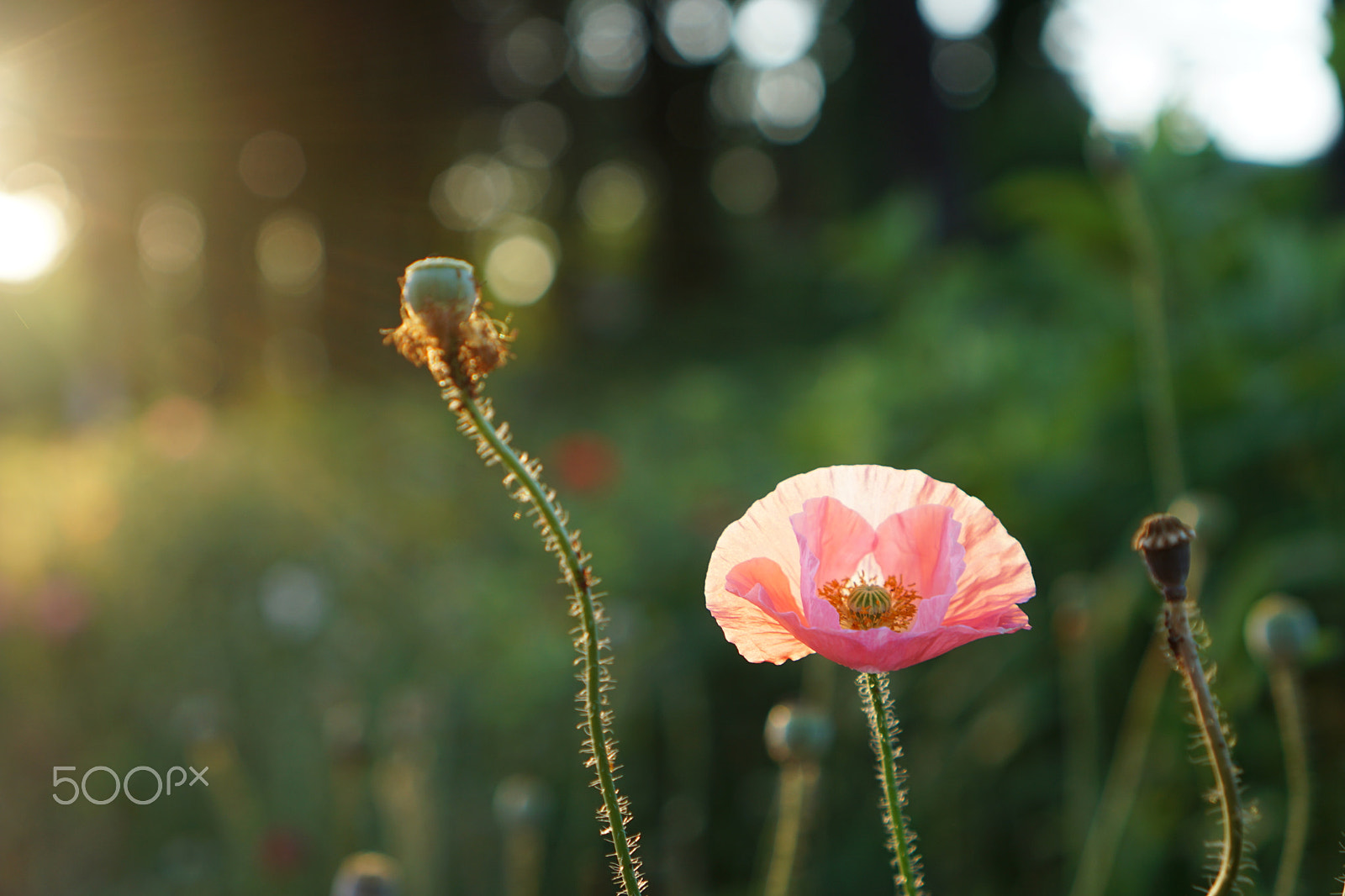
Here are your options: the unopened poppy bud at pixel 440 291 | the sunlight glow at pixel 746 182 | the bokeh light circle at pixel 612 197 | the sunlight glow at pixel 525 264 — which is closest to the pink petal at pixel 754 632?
the unopened poppy bud at pixel 440 291

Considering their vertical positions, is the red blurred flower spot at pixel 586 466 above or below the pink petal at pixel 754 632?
above

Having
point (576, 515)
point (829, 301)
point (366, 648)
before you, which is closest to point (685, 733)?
point (366, 648)

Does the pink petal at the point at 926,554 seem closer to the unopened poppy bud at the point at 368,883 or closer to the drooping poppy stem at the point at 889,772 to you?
the drooping poppy stem at the point at 889,772

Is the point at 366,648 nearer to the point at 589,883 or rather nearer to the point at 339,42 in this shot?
the point at 589,883

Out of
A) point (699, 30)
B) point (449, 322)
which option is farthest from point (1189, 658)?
point (699, 30)

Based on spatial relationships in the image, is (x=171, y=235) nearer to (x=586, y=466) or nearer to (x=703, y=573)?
(x=586, y=466)

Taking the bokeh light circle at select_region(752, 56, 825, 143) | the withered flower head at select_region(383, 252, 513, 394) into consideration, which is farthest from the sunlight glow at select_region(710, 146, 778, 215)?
the withered flower head at select_region(383, 252, 513, 394)

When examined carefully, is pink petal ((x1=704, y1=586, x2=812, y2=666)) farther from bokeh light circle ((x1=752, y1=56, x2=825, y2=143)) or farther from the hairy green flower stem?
bokeh light circle ((x1=752, y1=56, x2=825, y2=143))
